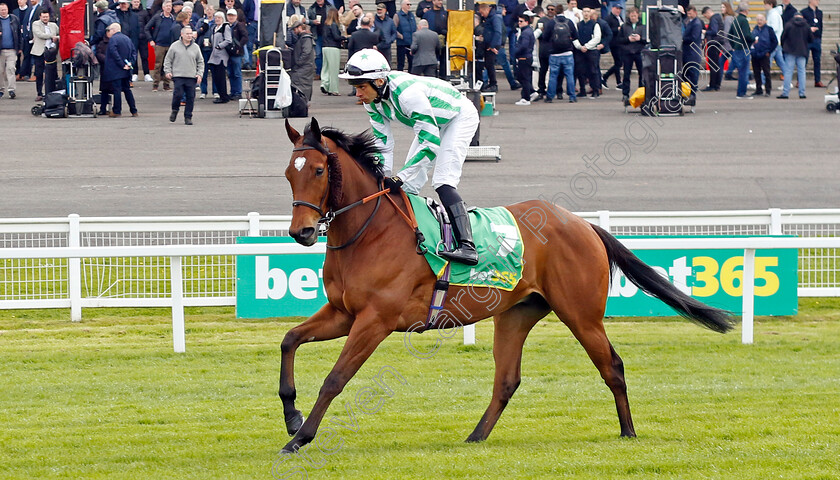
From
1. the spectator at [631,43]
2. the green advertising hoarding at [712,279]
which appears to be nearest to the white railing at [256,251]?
the green advertising hoarding at [712,279]

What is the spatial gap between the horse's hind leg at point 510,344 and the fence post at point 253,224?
3.75 meters

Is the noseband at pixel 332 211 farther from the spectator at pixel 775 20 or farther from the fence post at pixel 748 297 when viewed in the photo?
the spectator at pixel 775 20

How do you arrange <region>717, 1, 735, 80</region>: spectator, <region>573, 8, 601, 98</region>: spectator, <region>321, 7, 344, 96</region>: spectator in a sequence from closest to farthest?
<region>573, 8, 601, 98</region>: spectator < <region>717, 1, 735, 80</region>: spectator < <region>321, 7, 344, 96</region>: spectator

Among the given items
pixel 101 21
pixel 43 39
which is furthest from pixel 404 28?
pixel 43 39

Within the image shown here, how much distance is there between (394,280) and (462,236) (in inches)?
17.6

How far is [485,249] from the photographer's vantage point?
5.75 metres

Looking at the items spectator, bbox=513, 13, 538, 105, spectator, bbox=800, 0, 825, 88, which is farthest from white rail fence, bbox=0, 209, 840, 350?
spectator, bbox=800, 0, 825, 88

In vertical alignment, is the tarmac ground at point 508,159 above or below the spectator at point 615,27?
below

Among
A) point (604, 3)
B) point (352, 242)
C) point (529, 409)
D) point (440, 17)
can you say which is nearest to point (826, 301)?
point (529, 409)

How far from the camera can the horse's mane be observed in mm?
5586

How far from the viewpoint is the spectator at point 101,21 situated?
19469mm

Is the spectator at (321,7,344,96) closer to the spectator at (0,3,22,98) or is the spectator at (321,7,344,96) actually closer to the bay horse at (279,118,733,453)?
the spectator at (0,3,22,98)

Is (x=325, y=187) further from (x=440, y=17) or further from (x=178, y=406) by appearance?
(x=440, y=17)

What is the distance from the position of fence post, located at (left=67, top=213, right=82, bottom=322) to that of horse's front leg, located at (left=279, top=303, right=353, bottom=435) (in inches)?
167
